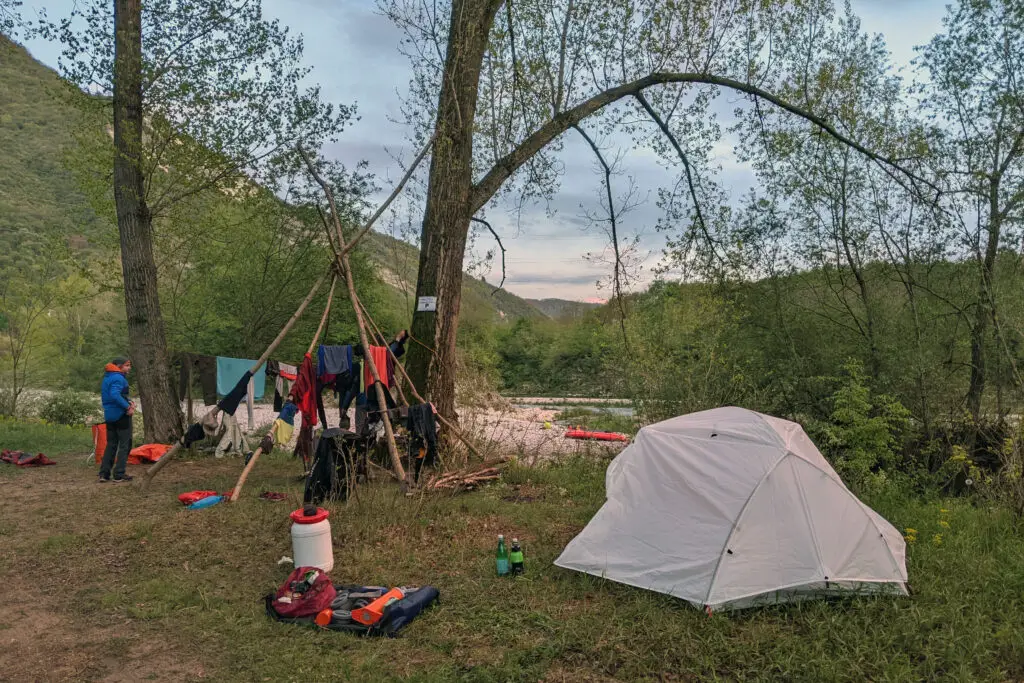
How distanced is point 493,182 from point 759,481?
5.82m

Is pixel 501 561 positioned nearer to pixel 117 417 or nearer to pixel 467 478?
pixel 467 478

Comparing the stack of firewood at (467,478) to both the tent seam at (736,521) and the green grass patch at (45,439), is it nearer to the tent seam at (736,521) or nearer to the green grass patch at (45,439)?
the tent seam at (736,521)

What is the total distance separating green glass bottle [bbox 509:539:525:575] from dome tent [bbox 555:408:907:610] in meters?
0.38

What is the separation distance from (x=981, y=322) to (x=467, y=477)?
24.7ft

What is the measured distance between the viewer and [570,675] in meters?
3.73

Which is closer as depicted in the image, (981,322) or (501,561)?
(501,561)

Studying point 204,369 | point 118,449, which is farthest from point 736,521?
point 204,369

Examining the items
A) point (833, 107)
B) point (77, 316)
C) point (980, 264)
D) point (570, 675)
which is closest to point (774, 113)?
point (833, 107)

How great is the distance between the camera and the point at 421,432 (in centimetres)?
761

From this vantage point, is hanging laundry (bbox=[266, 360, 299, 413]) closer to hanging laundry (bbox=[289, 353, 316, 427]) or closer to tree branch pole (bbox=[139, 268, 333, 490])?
tree branch pole (bbox=[139, 268, 333, 490])

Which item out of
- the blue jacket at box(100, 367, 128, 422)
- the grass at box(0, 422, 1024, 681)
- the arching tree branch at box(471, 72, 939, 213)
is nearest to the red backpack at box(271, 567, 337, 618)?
the grass at box(0, 422, 1024, 681)

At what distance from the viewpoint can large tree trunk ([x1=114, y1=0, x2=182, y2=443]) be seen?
9930 mm

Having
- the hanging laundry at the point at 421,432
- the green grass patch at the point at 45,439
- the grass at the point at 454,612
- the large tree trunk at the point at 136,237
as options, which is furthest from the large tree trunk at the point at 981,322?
the green grass patch at the point at 45,439

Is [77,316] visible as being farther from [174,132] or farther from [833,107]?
[833,107]
